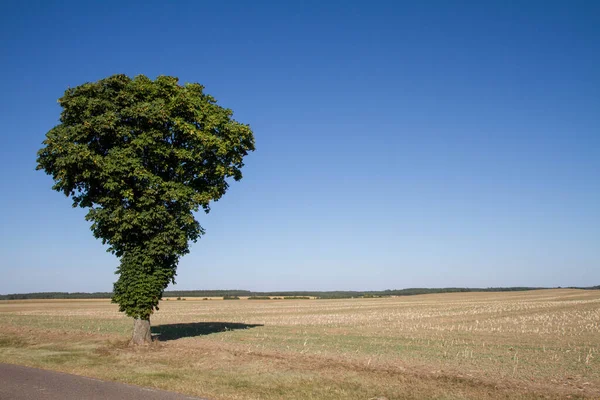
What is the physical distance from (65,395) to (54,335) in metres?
20.7


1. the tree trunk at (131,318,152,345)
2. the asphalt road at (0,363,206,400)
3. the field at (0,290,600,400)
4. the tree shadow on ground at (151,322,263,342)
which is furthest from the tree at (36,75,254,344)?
the asphalt road at (0,363,206,400)

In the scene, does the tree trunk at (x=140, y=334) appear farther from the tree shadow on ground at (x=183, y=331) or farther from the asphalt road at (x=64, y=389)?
the asphalt road at (x=64, y=389)

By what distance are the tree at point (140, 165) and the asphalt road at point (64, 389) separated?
777cm

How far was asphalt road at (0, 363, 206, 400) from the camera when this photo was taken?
1232 cm

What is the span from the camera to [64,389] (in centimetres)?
1337

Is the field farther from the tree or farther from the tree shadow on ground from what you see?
the tree

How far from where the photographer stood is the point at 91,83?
22891mm

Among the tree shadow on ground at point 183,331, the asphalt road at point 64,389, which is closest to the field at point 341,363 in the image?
the asphalt road at point 64,389

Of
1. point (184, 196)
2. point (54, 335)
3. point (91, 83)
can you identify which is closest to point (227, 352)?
point (184, 196)

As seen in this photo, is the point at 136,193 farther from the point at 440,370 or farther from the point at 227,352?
the point at 440,370

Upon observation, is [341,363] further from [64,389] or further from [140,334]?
[140,334]

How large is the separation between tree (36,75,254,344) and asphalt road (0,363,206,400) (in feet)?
25.5

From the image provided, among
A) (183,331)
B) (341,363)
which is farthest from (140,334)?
(341,363)

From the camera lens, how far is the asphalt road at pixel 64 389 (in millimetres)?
12320
